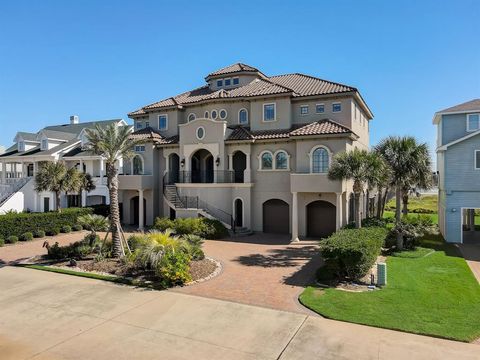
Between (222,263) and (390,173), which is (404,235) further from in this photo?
(222,263)

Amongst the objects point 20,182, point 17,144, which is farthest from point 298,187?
point 17,144

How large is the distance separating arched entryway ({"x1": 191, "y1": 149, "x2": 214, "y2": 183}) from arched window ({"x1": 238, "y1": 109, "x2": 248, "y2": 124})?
4233 millimetres

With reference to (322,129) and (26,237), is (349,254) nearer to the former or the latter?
(322,129)

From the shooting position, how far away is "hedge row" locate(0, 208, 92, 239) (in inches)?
939

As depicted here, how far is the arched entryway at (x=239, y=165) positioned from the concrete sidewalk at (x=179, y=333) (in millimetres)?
16836

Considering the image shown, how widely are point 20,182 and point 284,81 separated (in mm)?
30931

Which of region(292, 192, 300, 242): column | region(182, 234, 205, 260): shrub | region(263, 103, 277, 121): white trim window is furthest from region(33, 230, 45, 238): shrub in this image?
region(263, 103, 277, 121): white trim window

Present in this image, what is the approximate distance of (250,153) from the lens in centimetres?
2688

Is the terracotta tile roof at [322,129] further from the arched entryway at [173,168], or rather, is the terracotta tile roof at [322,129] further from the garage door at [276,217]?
the arched entryway at [173,168]

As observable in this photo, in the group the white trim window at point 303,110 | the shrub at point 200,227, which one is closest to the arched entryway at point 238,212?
the shrub at point 200,227

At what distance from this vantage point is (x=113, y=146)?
19047 millimetres

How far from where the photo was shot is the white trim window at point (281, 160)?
25812 millimetres

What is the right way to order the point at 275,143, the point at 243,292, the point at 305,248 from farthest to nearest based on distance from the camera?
the point at 275,143 → the point at 305,248 → the point at 243,292

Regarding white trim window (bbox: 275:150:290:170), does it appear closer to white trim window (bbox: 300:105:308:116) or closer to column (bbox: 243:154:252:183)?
column (bbox: 243:154:252:183)
